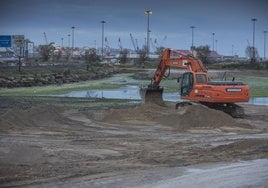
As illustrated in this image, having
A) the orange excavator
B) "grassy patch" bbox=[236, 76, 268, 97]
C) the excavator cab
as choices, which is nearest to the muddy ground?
the orange excavator

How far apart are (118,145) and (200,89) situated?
864 centimetres

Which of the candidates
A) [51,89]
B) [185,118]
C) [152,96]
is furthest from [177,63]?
[51,89]

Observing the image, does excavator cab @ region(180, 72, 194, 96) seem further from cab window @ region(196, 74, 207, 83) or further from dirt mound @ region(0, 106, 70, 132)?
dirt mound @ region(0, 106, 70, 132)

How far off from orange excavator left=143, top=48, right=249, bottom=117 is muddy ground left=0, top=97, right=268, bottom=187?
1161 mm

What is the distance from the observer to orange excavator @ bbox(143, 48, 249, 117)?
21906 mm

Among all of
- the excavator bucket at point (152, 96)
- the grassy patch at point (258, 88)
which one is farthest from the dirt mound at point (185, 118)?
the grassy patch at point (258, 88)

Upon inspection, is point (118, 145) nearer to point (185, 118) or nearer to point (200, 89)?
point (185, 118)

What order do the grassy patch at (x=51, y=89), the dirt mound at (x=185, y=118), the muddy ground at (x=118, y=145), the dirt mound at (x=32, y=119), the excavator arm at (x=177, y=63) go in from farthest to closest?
the grassy patch at (x=51, y=89)
the excavator arm at (x=177, y=63)
the dirt mound at (x=185, y=118)
the dirt mound at (x=32, y=119)
the muddy ground at (x=118, y=145)

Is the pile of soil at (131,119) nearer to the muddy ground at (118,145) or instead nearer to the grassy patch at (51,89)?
the muddy ground at (118,145)

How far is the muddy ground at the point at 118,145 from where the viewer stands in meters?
10.5

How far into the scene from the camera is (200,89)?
2267cm

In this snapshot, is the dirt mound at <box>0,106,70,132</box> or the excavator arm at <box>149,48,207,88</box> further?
the excavator arm at <box>149,48,207,88</box>

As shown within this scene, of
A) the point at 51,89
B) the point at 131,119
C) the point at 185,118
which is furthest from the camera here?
the point at 51,89

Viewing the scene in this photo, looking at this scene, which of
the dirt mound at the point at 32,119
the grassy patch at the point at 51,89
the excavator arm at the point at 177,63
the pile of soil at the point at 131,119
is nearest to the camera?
the dirt mound at the point at 32,119
